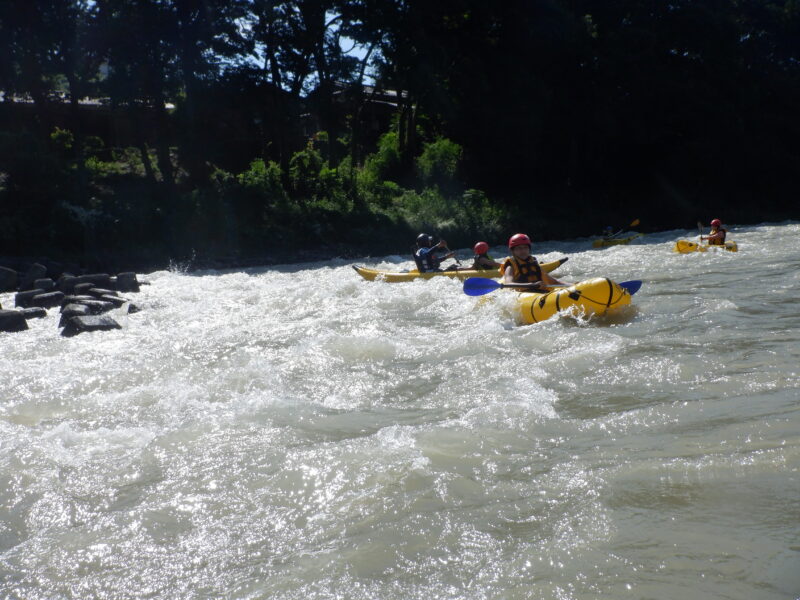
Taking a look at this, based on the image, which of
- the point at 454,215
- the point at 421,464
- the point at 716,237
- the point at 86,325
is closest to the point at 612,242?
the point at 716,237

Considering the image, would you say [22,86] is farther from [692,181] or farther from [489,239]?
[692,181]

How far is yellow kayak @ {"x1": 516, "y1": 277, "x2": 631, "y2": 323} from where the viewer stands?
6.18 m

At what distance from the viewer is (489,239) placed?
1947cm

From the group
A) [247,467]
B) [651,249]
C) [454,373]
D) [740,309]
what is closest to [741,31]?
[651,249]

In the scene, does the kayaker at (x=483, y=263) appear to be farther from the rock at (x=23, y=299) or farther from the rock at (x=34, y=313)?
the rock at (x=23, y=299)

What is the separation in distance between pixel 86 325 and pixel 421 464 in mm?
5630

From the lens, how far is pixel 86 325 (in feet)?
25.0

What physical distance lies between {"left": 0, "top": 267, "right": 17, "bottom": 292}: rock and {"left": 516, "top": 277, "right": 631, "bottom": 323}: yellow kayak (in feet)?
32.0

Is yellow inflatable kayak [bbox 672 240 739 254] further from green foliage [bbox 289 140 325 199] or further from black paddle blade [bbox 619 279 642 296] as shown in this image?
green foliage [bbox 289 140 325 199]

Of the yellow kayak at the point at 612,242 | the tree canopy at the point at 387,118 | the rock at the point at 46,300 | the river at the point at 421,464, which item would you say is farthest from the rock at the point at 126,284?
the yellow kayak at the point at 612,242

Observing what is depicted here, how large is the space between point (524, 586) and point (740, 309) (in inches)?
192

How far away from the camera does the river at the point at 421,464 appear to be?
2.46 m

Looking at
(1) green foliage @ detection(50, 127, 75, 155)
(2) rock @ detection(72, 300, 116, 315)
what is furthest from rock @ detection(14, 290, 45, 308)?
(1) green foliage @ detection(50, 127, 75, 155)

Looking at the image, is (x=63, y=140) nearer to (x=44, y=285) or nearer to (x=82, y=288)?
(x=44, y=285)
